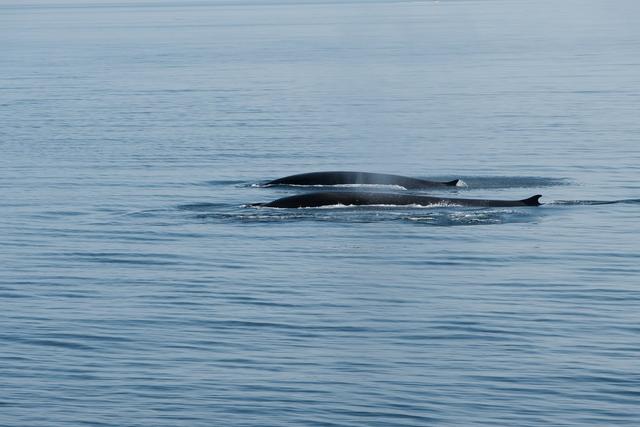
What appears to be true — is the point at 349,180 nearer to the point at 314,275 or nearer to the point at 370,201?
the point at 370,201

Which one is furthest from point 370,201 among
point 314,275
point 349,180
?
point 314,275

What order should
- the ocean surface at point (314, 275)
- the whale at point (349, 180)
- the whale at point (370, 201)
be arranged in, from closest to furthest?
the ocean surface at point (314, 275) → the whale at point (370, 201) → the whale at point (349, 180)

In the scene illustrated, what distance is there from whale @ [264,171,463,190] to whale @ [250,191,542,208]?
457 centimetres

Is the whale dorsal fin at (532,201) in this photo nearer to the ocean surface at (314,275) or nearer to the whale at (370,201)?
the whale at (370,201)

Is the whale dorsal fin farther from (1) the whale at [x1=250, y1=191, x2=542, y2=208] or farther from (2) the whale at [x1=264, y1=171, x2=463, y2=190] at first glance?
(2) the whale at [x1=264, y1=171, x2=463, y2=190]

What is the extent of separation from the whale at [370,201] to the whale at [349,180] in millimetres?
4571

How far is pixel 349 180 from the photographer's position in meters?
41.8

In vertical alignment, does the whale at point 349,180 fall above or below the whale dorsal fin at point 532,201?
above

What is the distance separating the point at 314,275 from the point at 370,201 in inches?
295

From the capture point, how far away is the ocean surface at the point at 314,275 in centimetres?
2081

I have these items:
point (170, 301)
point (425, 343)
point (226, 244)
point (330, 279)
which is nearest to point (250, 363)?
point (425, 343)

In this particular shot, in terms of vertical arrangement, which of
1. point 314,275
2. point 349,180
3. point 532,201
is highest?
point 349,180

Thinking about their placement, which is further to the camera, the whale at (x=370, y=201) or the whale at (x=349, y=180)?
the whale at (x=349, y=180)

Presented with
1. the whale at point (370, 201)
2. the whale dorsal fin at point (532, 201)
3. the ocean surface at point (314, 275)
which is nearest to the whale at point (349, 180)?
the ocean surface at point (314, 275)
